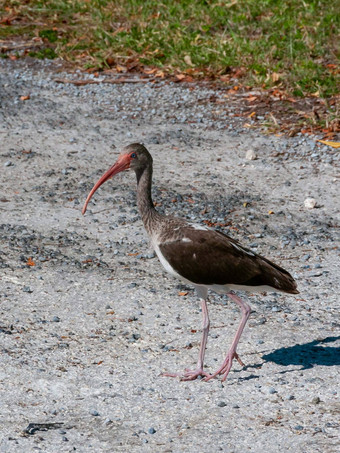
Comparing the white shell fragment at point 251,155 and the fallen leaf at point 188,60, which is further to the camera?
Result: the fallen leaf at point 188,60

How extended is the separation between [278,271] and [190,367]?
0.99 meters

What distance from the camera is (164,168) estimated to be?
9.85 meters

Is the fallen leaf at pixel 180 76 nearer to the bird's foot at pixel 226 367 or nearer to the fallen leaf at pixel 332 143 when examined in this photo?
the fallen leaf at pixel 332 143

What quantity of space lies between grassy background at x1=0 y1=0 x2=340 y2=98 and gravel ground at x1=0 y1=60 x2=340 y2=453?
2.58 ft

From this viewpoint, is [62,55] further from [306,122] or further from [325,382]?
[325,382]

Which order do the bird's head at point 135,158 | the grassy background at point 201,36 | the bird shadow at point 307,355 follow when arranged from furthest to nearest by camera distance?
the grassy background at point 201,36, the bird's head at point 135,158, the bird shadow at point 307,355

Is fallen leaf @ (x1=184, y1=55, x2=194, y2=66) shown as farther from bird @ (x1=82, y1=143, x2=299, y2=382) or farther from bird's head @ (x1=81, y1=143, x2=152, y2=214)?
bird @ (x1=82, y1=143, x2=299, y2=382)

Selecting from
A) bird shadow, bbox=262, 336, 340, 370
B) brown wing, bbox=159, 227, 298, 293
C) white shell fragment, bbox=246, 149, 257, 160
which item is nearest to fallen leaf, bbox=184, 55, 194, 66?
white shell fragment, bbox=246, 149, 257, 160

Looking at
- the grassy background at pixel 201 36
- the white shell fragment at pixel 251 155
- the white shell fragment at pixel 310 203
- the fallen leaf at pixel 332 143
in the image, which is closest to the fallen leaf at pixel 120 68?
the grassy background at pixel 201 36

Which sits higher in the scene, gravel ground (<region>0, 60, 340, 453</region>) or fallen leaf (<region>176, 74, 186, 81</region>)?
gravel ground (<region>0, 60, 340, 453</region>)

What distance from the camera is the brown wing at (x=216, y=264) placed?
6039 millimetres

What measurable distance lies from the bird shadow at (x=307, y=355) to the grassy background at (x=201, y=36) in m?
5.67

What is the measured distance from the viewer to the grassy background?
39.4ft

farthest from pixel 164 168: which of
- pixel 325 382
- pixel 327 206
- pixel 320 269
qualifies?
pixel 325 382
